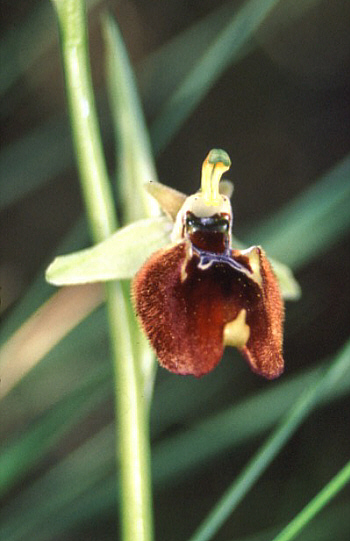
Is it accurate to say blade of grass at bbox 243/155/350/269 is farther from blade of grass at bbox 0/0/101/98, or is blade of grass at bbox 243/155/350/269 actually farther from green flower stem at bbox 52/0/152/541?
blade of grass at bbox 0/0/101/98

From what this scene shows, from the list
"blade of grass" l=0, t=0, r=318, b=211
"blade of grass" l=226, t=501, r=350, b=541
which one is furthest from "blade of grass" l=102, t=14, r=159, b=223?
"blade of grass" l=226, t=501, r=350, b=541

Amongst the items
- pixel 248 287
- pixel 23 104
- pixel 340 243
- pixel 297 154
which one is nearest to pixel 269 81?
pixel 297 154

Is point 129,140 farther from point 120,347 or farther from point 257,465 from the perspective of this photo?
point 257,465

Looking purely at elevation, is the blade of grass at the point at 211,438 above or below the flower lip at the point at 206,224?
below

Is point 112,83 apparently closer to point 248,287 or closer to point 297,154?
point 248,287

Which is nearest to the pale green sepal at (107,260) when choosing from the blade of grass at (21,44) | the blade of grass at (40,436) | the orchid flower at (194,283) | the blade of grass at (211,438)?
the orchid flower at (194,283)

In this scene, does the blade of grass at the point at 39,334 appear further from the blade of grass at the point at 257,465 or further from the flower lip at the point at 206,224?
the blade of grass at the point at 257,465
